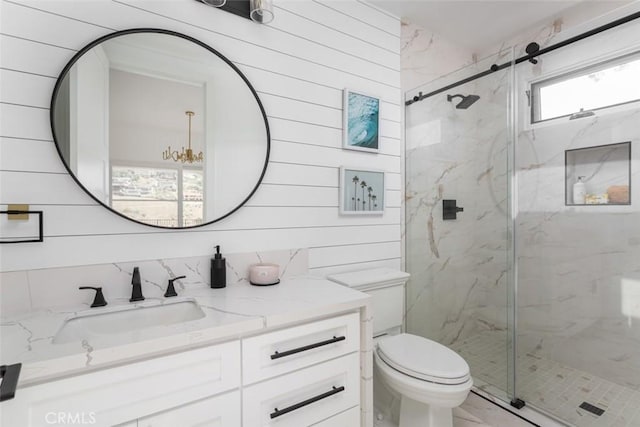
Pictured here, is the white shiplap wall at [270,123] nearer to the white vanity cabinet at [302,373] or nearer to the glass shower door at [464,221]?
the glass shower door at [464,221]

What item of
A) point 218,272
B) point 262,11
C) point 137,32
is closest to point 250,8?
point 262,11

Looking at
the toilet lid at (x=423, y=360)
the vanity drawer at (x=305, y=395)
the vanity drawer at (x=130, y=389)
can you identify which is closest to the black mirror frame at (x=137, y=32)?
the vanity drawer at (x=130, y=389)

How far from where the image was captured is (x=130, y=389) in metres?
0.87

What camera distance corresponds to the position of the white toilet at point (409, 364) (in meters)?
1.35

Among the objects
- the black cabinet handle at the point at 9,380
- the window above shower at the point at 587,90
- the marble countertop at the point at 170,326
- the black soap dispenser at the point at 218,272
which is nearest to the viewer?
the black cabinet handle at the point at 9,380

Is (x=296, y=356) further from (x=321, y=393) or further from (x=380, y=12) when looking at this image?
(x=380, y=12)

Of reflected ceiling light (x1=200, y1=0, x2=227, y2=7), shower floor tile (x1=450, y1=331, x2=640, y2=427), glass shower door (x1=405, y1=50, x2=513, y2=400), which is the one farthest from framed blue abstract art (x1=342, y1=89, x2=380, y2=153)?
shower floor tile (x1=450, y1=331, x2=640, y2=427)

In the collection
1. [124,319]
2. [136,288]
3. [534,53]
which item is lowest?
[124,319]

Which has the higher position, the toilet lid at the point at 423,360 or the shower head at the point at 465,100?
the shower head at the point at 465,100

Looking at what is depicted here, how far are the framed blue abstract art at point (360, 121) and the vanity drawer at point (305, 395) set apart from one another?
127 centimetres

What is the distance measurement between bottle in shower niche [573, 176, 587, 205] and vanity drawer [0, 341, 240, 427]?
8.11 ft

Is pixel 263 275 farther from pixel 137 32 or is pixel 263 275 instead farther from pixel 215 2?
pixel 215 2

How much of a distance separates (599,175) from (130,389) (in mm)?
2848

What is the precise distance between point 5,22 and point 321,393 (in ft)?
6.12
